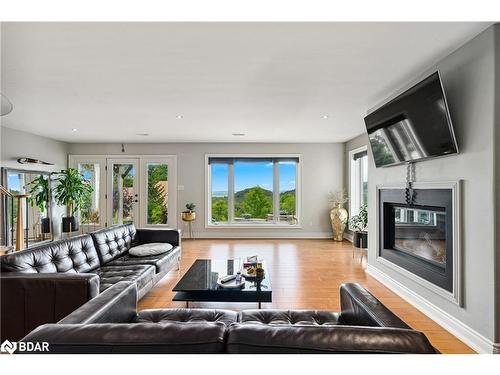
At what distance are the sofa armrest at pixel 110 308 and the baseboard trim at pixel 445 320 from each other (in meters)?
2.48

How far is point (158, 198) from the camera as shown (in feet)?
22.0

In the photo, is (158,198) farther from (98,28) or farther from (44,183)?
(98,28)

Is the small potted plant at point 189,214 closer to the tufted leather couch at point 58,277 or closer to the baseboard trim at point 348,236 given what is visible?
the tufted leather couch at point 58,277

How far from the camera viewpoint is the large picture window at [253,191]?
6773 mm

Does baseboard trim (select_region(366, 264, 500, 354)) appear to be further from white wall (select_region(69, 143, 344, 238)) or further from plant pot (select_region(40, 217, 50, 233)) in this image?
plant pot (select_region(40, 217, 50, 233))

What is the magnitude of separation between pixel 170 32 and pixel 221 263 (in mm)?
2461

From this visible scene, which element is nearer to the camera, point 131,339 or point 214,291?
point 131,339

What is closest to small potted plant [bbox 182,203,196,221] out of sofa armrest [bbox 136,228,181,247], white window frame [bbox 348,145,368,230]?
sofa armrest [bbox 136,228,181,247]

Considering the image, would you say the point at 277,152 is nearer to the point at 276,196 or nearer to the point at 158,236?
the point at 276,196

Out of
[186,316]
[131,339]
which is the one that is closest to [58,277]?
[186,316]

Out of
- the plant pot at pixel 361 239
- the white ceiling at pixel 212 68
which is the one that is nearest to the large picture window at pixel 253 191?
the plant pot at pixel 361 239

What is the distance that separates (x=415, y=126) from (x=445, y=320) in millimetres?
1768

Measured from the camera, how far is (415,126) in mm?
2533
